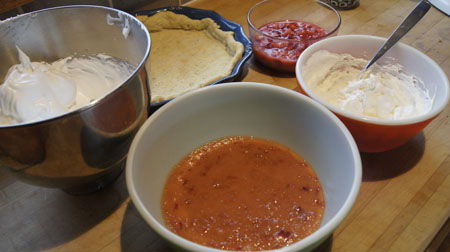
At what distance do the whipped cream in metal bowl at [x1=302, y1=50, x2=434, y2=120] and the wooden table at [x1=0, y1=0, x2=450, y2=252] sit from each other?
11 cm

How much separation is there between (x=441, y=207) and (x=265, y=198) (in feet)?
1.39

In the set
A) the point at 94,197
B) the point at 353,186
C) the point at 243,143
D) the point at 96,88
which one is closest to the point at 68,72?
the point at 96,88

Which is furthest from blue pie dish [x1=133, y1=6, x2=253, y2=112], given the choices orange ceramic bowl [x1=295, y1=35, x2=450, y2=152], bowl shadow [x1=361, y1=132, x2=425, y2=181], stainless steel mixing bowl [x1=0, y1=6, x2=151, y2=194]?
bowl shadow [x1=361, y1=132, x2=425, y2=181]

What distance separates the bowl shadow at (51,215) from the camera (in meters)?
0.71

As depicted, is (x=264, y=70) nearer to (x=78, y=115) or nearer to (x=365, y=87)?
(x=365, y=87)

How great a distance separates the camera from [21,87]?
0.69m

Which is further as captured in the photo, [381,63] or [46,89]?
[381,63]

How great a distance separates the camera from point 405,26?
0.94 metres

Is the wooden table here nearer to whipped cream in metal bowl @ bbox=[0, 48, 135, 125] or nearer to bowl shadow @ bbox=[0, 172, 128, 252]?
bowl shadow @ bbox=[0, 172, 128, 252]

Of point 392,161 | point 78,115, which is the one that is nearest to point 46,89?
point 78,115

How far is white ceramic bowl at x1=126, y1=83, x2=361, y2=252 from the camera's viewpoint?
620mm

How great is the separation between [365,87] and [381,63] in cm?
14

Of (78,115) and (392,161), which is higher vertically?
(78,115)

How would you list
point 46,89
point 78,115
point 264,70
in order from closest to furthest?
point 78,115 < point 46,89 < point 264,70
